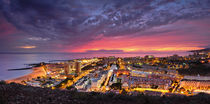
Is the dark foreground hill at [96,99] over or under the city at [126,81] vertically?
over

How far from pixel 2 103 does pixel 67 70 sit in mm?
26254

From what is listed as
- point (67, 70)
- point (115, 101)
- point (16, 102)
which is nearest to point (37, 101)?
point (16, 102)

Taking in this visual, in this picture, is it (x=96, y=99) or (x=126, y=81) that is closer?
(x=96, y=99)

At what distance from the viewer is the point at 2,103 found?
102 inches

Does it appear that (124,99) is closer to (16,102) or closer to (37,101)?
(37,101)

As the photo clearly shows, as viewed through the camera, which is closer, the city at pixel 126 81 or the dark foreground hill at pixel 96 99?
the dark foreground hill at pixel 96 99

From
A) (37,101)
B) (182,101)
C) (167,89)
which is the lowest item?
(167,89)

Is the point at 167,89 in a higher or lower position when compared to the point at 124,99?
lower

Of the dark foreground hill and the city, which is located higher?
the dark foreground hill

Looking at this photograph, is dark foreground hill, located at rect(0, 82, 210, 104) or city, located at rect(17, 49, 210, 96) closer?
dark foreground hill, located at rect(0, 82, 210, 104)

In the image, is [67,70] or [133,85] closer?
[133,85]

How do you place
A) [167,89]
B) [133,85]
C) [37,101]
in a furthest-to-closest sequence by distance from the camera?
1. [133,85]
2. [167,89]
3. [37,101]

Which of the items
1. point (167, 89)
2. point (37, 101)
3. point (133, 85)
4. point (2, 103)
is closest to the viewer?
point (2, 103)

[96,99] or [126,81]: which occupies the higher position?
Answer: [96,99]
